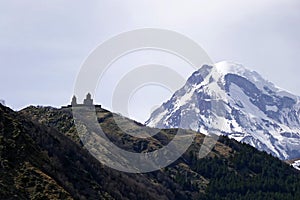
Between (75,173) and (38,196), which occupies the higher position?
(75,173)

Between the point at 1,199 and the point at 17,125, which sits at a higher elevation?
the point at 17,125

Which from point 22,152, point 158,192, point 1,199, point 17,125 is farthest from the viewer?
point 158,192

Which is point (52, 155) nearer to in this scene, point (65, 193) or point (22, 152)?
point (22, 152)

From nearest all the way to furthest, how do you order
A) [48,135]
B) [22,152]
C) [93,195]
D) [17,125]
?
[22,152] < [17,125] < [93,195] < [48,135]

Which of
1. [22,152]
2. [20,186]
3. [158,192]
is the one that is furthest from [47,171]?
[158,192]

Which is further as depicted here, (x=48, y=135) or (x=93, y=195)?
(x=48, y=135)

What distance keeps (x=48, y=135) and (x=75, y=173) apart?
19.8 m

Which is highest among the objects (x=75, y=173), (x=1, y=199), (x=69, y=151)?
(x=69, y=151)

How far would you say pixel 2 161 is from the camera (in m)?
104

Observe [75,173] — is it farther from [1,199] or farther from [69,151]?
Result: [1,199]

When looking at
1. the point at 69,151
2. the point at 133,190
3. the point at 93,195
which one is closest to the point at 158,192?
the point at 133,190

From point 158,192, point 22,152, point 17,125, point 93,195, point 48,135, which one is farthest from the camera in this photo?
point 158,192

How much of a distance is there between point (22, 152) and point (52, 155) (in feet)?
78.4

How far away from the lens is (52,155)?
135 metres
